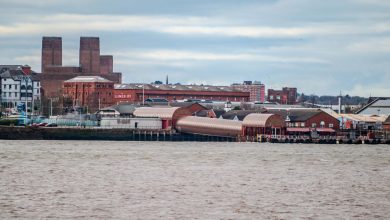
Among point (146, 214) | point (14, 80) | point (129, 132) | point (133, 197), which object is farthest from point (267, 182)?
point (14, 80)

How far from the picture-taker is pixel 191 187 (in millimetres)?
50531

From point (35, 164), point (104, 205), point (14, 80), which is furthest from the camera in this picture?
point (14, 80)

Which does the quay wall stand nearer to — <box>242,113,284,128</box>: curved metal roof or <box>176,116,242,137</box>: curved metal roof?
<box>176,116,242,137</box>: curved metal roof

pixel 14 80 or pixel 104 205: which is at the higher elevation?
pixel 14 80

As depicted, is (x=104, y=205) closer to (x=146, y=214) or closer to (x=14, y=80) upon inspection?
(x=146, y=214)

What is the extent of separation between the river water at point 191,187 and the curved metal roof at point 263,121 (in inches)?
1669

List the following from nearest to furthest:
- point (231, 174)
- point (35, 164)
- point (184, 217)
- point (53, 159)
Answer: point (184, 217)
point (231, 174)
point (35, 164)
point (53, 159)

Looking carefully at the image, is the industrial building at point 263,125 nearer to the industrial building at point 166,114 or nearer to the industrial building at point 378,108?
the industrial building at point 166,114

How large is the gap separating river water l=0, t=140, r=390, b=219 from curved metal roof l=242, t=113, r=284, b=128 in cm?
4239

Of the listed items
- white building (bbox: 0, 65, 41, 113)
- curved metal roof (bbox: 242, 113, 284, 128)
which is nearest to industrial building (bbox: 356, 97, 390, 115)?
curved metal roof (bbox: 242, 113, 284, 128)

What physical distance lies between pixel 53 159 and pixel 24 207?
3239cm

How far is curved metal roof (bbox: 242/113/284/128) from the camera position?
122312 millimetres

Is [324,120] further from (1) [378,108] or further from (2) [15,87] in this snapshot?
(2) [15,87]

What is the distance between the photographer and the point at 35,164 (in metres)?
67.4
